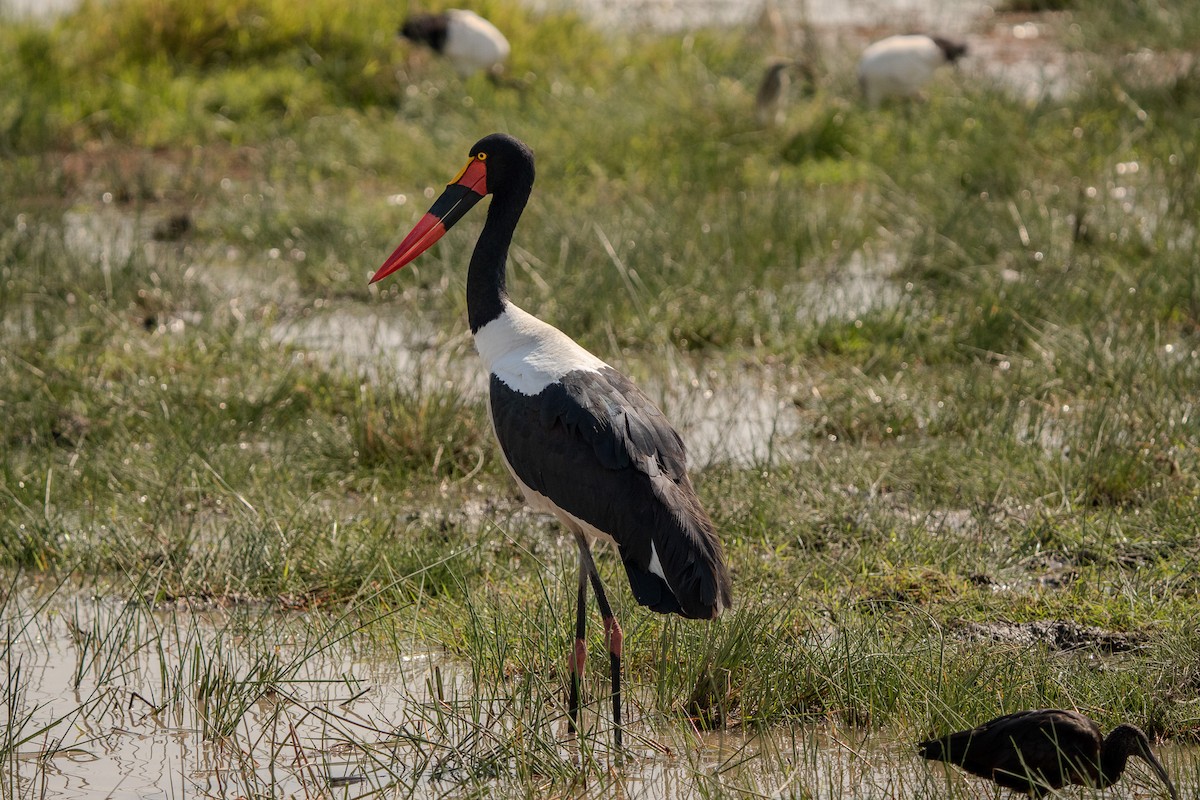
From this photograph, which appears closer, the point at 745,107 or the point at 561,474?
the point at 561,474

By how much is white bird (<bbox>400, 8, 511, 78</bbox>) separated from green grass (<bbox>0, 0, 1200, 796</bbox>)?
0.19m

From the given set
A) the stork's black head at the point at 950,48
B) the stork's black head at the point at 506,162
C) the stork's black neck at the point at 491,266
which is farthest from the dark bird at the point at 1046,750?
the stork's black head at the point at 950,48

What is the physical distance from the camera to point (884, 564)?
4.48 metres

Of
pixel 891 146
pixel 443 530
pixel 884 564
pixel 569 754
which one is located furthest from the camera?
pixel 891 146

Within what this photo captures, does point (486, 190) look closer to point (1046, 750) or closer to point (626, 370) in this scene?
point (626, 370)

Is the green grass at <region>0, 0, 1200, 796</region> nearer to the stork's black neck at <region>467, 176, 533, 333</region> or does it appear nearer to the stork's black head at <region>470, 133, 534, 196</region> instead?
the stork's black neck at <region>467, 176, 533, 333</region>

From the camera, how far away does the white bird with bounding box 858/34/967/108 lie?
968 centimetres

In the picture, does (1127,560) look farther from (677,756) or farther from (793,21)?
(793,21)

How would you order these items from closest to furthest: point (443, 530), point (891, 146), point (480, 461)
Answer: point (443, 530) < point (480, 461) < point (891, 146)

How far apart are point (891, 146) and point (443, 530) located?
482 cm

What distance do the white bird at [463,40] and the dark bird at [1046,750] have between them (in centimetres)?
766

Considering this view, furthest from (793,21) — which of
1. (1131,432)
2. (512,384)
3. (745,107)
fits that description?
(512,384)

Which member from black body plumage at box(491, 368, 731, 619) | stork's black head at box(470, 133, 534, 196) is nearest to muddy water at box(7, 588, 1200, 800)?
black body plumage at box(491, 368, 731, 619)

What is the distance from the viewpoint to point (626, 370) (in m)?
6.09
